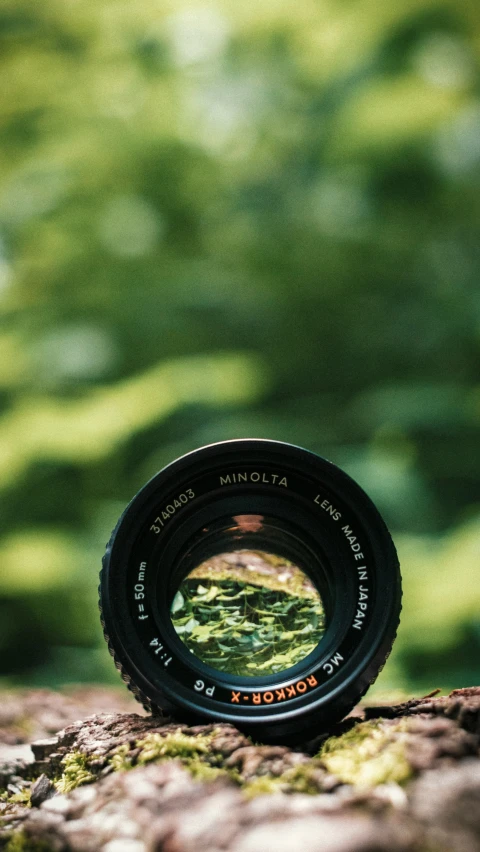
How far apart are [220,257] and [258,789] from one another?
1.98m

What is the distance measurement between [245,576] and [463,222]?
183 centimetres

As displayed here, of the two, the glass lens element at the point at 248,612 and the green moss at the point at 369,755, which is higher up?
the glass lens element at the point at 248,612

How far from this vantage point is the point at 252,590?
1.03m

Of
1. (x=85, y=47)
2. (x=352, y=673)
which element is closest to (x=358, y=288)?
(x=85, y=47)

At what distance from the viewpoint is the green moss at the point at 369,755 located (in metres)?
0.74

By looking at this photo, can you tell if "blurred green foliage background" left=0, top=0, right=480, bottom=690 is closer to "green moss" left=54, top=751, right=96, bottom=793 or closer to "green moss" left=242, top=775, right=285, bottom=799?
"green moss" left=54, top=751, right=96, bottom=793

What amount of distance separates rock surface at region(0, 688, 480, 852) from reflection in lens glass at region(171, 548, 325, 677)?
0.10 m

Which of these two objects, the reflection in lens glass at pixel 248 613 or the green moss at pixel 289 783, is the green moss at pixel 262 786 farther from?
the reflection in lens glass at pixel 248 613

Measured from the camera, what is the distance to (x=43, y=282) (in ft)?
8.23

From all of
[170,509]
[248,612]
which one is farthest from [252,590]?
[170,509]

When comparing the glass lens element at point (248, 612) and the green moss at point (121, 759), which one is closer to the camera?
the green moss at point (121, 759)

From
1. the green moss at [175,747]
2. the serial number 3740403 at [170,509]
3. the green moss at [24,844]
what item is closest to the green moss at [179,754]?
the green moss at [175,747]

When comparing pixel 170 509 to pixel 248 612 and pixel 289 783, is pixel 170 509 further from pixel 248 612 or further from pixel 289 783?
pixel 289 783

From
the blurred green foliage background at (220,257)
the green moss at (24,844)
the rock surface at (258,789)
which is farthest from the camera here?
the blurred green foliage background at (220,257)
